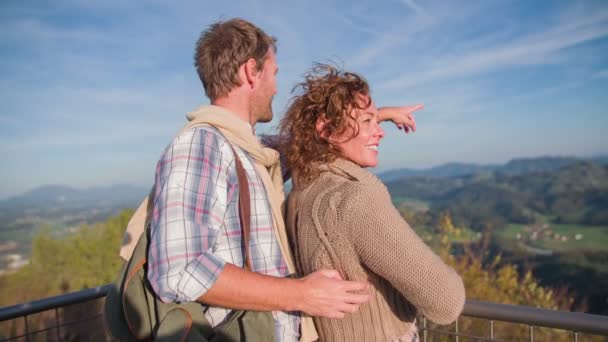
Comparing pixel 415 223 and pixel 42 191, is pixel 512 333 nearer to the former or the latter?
pixel 415 223

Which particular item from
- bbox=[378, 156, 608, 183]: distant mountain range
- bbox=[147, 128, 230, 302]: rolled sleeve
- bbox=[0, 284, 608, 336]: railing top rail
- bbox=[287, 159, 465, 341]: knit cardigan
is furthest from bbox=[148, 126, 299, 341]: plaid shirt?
bbox=[378, 156, 608, 183]: distant mountain range

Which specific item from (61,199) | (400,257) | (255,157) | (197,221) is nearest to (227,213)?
(197,221)

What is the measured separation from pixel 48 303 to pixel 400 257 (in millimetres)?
1669

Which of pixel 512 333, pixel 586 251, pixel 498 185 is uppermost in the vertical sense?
pixel 498 185

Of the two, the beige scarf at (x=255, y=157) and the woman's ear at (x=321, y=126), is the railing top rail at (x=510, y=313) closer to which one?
the beige scarf at (x=255, y=157)

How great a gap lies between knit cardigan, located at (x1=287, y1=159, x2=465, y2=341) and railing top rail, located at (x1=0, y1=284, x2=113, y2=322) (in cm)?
112

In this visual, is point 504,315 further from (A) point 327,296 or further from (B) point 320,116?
(B) point 320,116

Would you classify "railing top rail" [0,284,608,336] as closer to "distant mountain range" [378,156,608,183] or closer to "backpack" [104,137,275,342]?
"backpack" [104,137,275,342]

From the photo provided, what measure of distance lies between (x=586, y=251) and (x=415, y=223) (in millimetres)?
10803

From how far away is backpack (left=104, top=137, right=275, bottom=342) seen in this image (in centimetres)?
132

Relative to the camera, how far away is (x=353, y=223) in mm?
1518

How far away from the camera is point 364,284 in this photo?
151cm

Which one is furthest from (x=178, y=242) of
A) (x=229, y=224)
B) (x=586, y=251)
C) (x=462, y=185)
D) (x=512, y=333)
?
(x=586, y=251)

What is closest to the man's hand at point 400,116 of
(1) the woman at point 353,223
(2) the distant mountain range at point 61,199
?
(1) the woman at point 353,223
